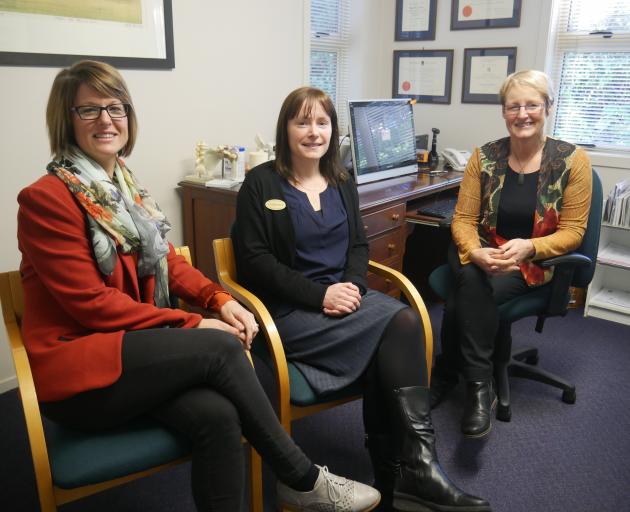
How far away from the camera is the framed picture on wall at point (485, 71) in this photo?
10.6 feet

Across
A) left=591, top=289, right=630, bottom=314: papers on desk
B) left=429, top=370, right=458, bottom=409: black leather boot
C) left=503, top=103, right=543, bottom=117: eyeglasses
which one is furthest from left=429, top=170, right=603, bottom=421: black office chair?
left=591, top=289, right=630, bottom=314: papers on desk

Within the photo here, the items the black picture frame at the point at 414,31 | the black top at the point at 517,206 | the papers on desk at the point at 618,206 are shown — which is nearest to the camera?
the black top at the point at 517,206

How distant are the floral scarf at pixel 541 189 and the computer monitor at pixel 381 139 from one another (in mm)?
699

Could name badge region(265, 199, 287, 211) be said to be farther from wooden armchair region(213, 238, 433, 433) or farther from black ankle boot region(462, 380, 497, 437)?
black ankle boot region(462, 380, 497, 437)

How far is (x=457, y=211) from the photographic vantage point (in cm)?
222

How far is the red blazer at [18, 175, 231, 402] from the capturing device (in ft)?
4.08

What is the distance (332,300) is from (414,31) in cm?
242

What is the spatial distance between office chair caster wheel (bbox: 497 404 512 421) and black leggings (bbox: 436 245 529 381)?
0.86ft

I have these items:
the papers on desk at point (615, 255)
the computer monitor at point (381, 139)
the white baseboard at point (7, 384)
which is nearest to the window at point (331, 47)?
the computer monitor at point (381, 139)

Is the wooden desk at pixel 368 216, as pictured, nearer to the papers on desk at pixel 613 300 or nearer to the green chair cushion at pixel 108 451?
the papers on desk at pixel 613 300

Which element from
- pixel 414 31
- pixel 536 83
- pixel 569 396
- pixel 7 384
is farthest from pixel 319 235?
pixel 414 31

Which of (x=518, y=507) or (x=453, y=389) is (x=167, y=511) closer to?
(x=518, y=507)

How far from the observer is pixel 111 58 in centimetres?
222

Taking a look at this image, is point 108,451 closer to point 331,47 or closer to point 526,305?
point 526,305
